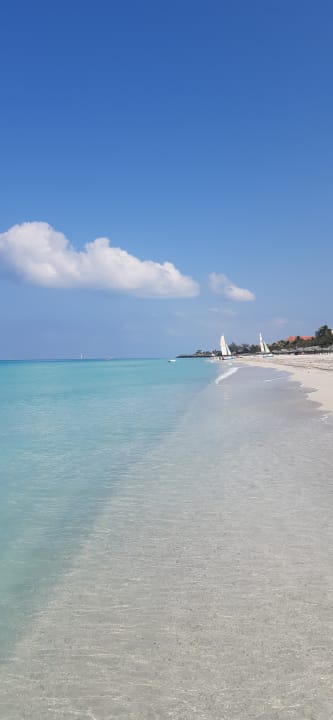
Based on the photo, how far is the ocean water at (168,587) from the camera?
364 cm

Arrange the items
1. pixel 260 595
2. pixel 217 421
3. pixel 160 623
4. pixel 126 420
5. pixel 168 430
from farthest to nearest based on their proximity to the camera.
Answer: pixel 126 420, pixel 217 421, pixel 168 430, pixel 260 595, pixel 160 623

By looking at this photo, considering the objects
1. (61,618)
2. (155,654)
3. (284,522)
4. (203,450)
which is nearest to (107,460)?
(203,450)

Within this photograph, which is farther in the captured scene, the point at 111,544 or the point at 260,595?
the point at 111,544

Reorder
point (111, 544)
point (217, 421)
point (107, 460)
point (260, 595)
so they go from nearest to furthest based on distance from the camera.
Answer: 1. point (260, 595)
2. point (111, 544)
3. point (107, 460)
4. point (217, 421)

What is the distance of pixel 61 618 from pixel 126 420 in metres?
16.8

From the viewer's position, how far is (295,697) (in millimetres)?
3508

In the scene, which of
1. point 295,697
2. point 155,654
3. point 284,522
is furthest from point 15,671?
point 284,522

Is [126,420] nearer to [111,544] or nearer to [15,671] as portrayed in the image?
[111,544]

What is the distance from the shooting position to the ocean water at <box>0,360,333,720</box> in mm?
3637

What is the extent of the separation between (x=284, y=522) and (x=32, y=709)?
487 centimetres

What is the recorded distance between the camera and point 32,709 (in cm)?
350

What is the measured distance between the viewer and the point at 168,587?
5.43 meters

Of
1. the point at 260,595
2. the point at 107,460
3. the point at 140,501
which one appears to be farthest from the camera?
the point at 107,460

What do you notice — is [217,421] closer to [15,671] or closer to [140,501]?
[140,501]
